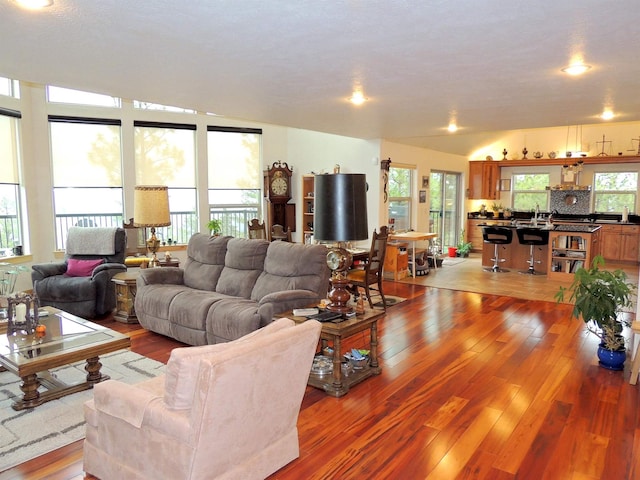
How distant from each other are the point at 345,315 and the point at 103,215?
5659 millimetres

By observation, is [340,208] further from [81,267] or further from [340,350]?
[81,267]

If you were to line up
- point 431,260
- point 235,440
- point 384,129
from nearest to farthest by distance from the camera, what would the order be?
point 235,440 → point 384,129 → point 431,260

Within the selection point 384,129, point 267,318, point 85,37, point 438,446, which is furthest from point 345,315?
point 384,129

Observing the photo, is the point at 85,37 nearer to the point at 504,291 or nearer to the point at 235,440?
the point at 235,440

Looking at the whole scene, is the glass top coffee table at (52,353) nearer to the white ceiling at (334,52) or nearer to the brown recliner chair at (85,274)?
the brown recliner chair at (85,274)

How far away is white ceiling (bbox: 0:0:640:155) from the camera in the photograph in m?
2.43

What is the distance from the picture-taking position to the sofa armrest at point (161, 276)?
15.9ft

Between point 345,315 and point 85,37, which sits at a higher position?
point 85,37

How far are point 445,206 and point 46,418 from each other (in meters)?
9.30

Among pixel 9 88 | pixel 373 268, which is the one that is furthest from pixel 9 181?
pixel 373 268

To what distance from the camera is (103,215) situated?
25.1 feet

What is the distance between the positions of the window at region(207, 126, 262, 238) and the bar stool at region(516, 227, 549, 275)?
4935 mm

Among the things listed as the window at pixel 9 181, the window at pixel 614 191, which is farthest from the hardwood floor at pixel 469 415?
the window at pixel 614 191

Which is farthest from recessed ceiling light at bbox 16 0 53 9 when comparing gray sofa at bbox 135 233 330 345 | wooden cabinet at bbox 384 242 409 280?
wooden cabinet at bbox 384 242 409 280
